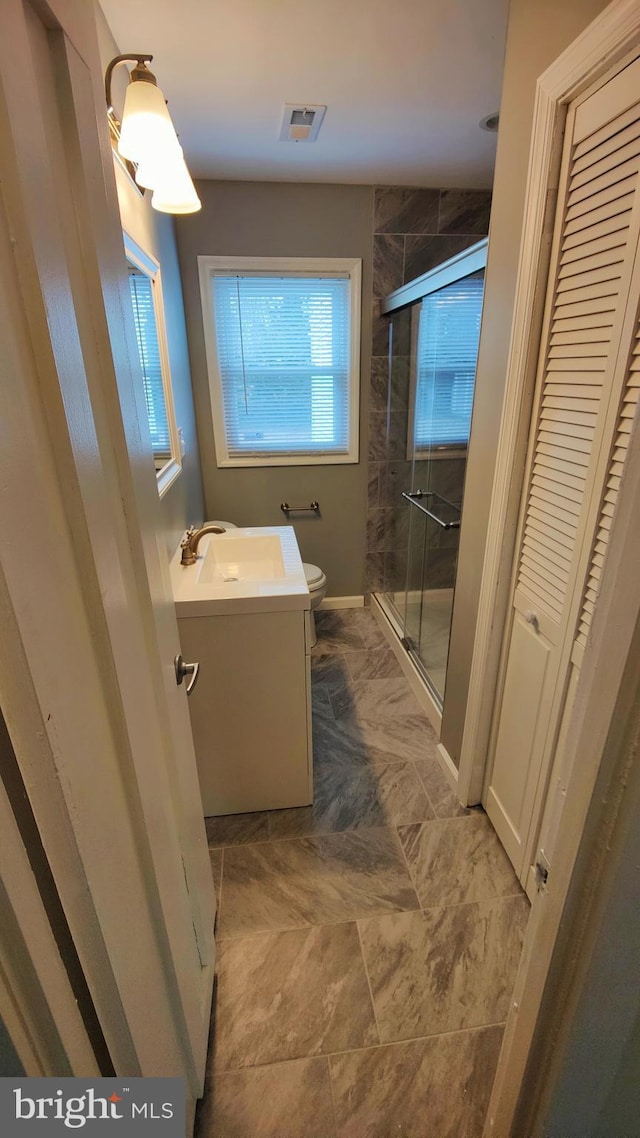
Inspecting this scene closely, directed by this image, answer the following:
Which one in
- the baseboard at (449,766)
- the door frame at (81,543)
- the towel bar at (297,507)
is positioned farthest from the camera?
the towel bar at (297,507)

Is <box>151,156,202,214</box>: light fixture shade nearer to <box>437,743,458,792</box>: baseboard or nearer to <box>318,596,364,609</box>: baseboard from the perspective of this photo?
<box>437,743,458,792</box>: baseboard

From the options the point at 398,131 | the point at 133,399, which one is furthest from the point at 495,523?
the point at 398,131

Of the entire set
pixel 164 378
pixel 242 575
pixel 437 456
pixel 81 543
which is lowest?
pixel 242 575

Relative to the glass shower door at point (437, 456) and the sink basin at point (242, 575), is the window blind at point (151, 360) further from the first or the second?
the glass shower door at point (437, 456)

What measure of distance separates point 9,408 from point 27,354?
2.9 inches

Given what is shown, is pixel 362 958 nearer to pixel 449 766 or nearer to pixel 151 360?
pixel 449 766

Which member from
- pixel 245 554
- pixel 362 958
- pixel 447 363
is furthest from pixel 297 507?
pixel 362 958

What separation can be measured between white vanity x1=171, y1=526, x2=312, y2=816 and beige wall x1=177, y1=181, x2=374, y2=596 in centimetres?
119

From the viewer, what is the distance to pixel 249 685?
167 cm

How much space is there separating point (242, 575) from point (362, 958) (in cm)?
137

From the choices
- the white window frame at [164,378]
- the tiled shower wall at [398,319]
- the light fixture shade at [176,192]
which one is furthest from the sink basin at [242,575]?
the light fixture shade at [176,192]

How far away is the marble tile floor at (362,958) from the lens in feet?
3.64

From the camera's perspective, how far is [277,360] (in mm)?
2857

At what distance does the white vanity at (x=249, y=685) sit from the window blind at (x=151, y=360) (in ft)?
1.58
